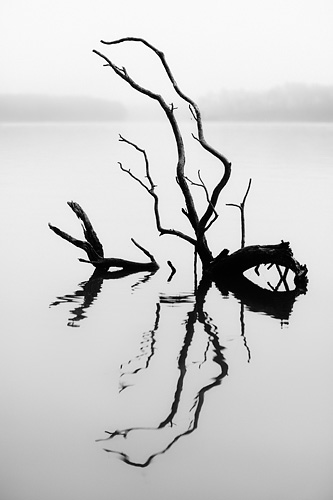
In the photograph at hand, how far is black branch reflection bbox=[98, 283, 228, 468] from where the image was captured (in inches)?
168

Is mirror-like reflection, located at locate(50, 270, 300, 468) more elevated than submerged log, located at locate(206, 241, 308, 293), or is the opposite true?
submerged log, located at locate(206, 241, 308, 293)

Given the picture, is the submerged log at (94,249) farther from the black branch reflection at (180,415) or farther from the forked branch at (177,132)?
the black branch reflection at (180,415)

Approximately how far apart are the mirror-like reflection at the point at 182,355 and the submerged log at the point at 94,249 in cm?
11

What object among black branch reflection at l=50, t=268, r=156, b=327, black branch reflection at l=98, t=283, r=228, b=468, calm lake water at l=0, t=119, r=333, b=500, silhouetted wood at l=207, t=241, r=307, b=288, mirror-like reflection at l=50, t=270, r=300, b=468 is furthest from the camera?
silhouetted wood at l=207, t=241, r=307, b=288

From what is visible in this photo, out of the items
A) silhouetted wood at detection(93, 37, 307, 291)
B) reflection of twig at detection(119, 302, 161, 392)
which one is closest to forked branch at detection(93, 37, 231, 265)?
silhouetted wood at detection(93, 37, 307, 291)

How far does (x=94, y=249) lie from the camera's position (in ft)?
28.0

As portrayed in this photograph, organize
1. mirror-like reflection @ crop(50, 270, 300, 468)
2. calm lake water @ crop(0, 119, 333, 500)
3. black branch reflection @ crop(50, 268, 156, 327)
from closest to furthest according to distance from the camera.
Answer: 1. calm lake water @ crop(0, 119, 333, 500)
2. mirror-like reflection @ crop(50, 270, 300, 468)
3. black branch reflection @ crop(50, 268, 156, 327)

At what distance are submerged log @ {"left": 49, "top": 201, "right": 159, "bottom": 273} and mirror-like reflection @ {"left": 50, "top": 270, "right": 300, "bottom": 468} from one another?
0.36 ft

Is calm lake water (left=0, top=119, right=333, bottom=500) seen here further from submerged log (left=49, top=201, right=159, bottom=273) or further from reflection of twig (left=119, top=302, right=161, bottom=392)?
submerged log (left=49, top=201, right=159, bottom=273)

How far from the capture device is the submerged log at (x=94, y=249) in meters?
8.35

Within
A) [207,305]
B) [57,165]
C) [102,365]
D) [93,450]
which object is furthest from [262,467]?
[57,165]

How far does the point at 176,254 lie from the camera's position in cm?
978

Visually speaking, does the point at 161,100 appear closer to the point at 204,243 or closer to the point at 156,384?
the point at 204,243

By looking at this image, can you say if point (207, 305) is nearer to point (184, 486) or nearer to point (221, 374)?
point (221, 374)
